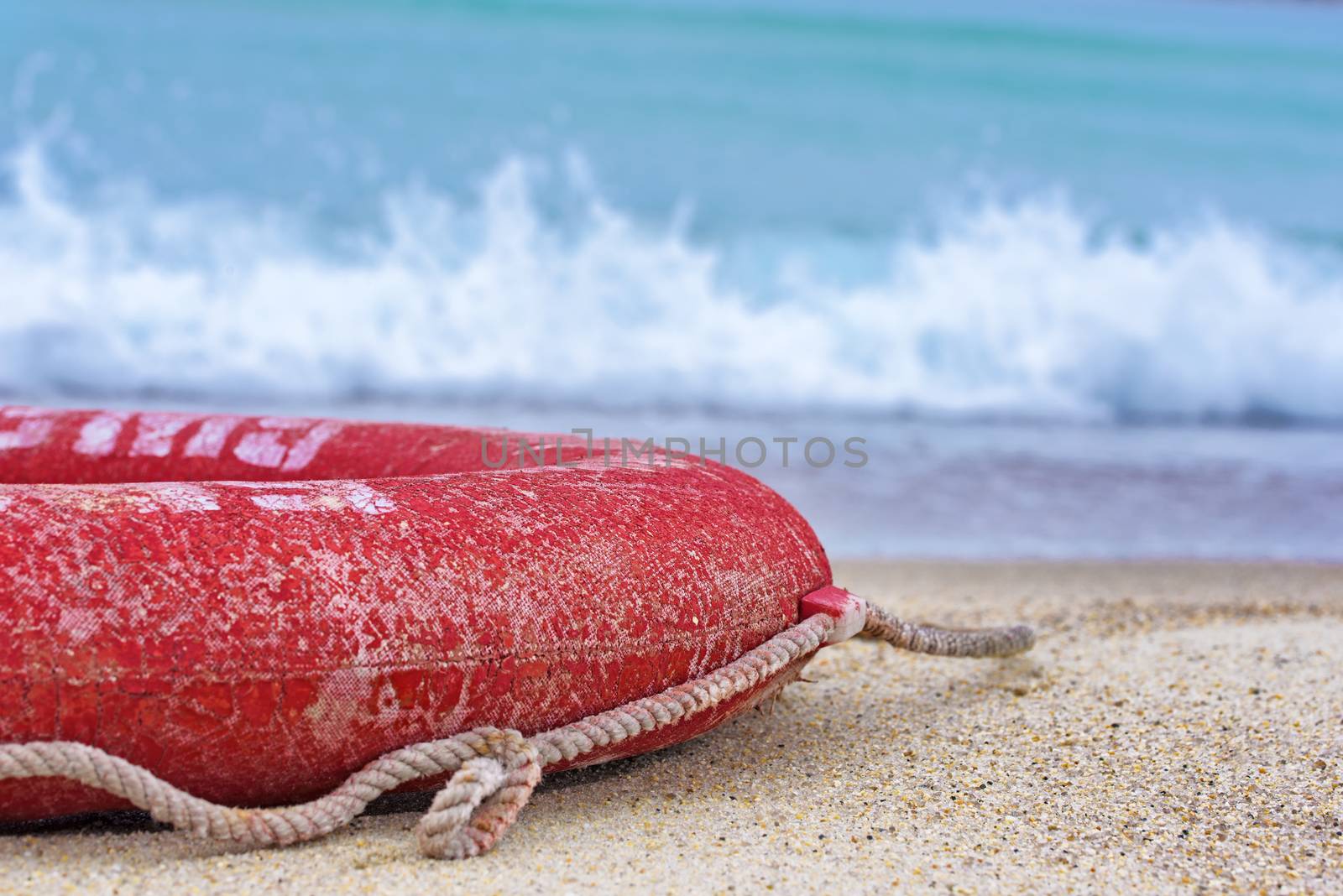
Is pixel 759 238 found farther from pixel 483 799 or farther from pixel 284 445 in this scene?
pixel 483 799

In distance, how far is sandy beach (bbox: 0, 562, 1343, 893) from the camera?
1.43 meters

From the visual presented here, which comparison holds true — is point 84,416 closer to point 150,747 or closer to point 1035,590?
point 150,747

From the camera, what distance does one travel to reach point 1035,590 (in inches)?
128

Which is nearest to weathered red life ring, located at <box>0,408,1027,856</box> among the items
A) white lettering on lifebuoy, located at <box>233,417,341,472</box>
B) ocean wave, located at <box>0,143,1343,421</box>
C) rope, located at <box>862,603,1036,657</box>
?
rope, located at <box>862,603,1036,657</box>

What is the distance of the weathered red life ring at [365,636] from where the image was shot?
1.35 metres

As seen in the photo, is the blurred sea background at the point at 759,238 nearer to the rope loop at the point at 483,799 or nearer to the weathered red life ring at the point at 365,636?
the weathered red life ring at the point at 365,636

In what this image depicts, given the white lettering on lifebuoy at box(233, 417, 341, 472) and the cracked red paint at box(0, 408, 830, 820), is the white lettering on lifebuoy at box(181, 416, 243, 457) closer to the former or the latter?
the white lettering on lifebuoy at box(233, 417, 341, 472)

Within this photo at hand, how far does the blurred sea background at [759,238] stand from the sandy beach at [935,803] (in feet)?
4.92

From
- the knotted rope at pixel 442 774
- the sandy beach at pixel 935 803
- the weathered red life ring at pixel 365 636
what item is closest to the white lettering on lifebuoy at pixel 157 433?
the weathered red life ring at pixel 365 636

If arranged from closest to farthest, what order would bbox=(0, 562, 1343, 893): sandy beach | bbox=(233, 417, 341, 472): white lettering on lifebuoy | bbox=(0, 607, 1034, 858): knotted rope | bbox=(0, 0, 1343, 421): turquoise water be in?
bbox=(0, 607, 1034, 858): knotted rope → bbox=(0, 562, 1343, 893): sandy beach → bbox=(233, 417, 341, 472): white lettering on lifebuoy → bbox=(0, 0, 1343, 421): turquoise water

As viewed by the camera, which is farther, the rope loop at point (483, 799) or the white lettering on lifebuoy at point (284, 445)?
the white lettering on lifebuoy at point (284, 445)

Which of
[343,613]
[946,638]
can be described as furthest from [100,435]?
[946,638]

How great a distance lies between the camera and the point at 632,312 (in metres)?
7.24

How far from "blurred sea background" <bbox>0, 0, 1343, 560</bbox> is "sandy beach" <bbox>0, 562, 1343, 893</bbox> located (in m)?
1.50
